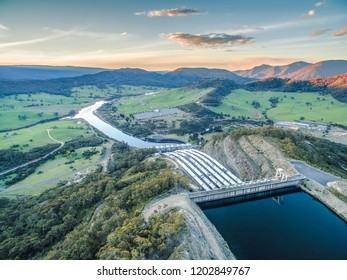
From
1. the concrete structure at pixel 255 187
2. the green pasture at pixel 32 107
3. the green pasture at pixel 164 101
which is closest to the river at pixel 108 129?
the green pasture at pixel 32 107

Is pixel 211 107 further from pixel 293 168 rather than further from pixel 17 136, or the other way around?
pixel 293 168

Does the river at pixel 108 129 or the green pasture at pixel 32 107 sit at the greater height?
the green pasture at pixel 32 107

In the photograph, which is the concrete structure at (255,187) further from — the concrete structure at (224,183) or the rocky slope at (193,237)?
the rocky slope at (193,237)

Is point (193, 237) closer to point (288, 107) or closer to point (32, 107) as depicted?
point (288, 107)

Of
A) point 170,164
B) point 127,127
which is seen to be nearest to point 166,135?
point 127,127

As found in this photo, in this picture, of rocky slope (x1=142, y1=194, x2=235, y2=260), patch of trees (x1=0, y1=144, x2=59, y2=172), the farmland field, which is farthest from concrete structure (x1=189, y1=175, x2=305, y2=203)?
A: the farmland field
